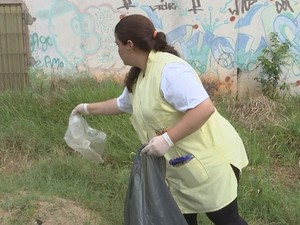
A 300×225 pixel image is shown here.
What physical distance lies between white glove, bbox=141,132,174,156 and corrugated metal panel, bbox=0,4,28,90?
3894 mm

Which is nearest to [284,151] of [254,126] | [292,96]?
[254,126]

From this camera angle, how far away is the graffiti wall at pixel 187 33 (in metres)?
5.98

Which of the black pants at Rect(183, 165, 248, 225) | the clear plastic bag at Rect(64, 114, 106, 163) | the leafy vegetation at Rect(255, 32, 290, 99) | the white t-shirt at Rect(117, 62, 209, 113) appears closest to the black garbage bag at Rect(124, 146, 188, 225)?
the black pants at Rect(183, 165, 248, 225)

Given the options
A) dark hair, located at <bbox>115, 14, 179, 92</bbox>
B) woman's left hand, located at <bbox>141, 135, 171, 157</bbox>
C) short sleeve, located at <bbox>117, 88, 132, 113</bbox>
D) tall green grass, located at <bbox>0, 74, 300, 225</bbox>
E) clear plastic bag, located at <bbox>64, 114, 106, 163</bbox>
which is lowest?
tall green grass, located at <bbox>0, 74, 300, 225</bbox>

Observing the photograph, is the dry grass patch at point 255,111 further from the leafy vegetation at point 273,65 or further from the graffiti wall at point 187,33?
the graffiti wall at point 187,33

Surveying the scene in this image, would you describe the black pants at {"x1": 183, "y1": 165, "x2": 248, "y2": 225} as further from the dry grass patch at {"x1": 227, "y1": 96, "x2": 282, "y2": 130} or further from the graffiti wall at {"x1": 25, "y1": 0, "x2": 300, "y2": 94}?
the graffiti wall at {"x1": 25, "y1": 0, "x2": 300, "y2": 94}

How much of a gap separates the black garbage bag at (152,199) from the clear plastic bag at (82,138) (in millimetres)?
660

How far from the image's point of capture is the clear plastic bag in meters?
3.09

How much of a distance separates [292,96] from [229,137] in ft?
11.8

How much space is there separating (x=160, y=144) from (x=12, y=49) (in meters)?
4.13

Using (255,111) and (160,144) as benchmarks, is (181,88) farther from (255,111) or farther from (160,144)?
(255,111)

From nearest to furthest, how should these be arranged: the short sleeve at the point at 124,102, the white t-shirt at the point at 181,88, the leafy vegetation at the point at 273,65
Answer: the white t-shirt at the point at 181,88 → the short sleeve at the point at 124,102 → the leafy vegetation at the point at 273,65

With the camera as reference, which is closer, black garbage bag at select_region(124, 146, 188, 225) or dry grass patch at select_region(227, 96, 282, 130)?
black garbage bag at select_region(124, 146, 188, 225)

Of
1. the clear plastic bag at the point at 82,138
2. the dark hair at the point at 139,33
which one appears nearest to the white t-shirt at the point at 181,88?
the dark hair at the point at 139,33
